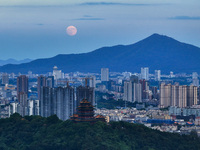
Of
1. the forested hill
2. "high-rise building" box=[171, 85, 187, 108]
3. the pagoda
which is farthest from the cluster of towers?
"high-rise building" box=[171, 85, 187, 108]

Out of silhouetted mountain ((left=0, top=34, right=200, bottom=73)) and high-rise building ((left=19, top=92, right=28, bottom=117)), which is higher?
silhouetted mountain ((left=0, top=34, right=200, bottom=73))

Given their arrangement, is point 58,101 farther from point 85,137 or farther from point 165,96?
point 165,96

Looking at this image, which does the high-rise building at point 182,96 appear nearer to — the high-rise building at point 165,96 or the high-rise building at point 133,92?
the high-rise building at point 165,96

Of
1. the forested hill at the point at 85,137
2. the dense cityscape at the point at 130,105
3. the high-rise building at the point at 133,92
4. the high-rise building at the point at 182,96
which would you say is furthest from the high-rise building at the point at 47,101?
the high-rise building at the point at 133,92

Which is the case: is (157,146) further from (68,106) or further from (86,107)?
(68,106)

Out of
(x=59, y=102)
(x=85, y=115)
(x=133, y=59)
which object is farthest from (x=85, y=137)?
(x=133, y=59)

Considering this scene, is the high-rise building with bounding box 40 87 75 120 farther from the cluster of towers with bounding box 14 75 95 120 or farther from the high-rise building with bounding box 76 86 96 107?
the high-rise building with bounding box 76 86 96 107
